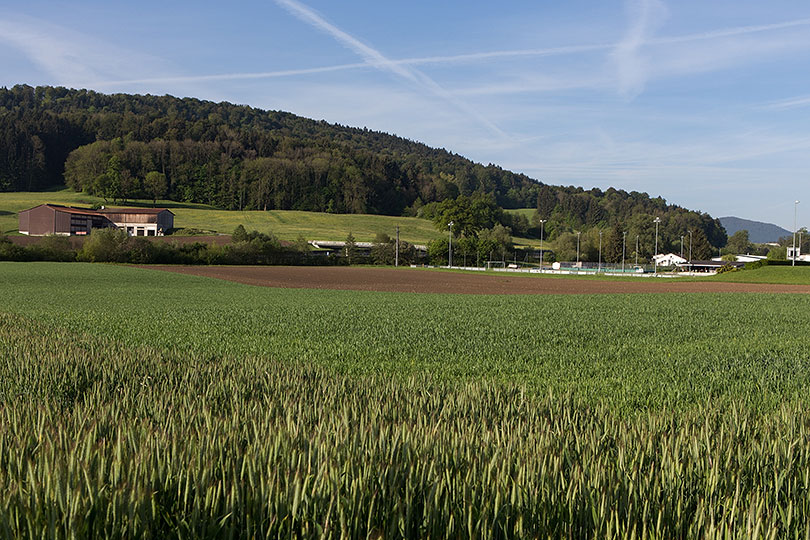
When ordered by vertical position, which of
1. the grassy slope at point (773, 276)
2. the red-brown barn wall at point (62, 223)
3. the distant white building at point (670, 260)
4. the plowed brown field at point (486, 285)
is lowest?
the plowed brown field at point (486, 285)

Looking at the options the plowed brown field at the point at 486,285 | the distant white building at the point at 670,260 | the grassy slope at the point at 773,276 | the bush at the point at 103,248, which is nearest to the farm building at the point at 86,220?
the bush at the point at 103,248

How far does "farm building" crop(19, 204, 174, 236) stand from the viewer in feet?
430

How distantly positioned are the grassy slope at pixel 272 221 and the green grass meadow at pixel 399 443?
420 ft

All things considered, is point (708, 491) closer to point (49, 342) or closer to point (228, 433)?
point (228, 433)

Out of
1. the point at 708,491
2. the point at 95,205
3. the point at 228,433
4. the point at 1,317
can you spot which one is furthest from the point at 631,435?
the point at 95,205

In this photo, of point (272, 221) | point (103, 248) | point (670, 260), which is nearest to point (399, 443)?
point (103, 248)

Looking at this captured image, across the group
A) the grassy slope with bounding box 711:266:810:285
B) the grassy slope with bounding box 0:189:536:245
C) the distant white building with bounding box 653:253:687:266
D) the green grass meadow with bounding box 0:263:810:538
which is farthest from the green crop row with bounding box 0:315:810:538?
the distant white building with bounding box 653:253:687:266

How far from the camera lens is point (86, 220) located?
14050cm

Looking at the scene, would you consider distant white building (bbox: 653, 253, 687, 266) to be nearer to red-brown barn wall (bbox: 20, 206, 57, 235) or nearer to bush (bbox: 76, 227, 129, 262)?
bush (bbox: 76, 227, 129, 262)

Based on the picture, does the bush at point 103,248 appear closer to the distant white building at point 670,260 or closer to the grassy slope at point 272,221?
the grassy slope at point 272,221

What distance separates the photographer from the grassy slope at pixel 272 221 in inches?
5856

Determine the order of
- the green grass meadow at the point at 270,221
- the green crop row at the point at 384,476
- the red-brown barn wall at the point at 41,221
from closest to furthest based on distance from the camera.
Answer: the green crop row at the point at 384,476 < the red-brown barn wall at the point at 41,221 < the green grass meadow at the point at 270,221

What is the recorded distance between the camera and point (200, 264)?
101m

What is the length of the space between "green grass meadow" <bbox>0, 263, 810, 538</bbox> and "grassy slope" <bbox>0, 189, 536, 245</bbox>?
420 ft
